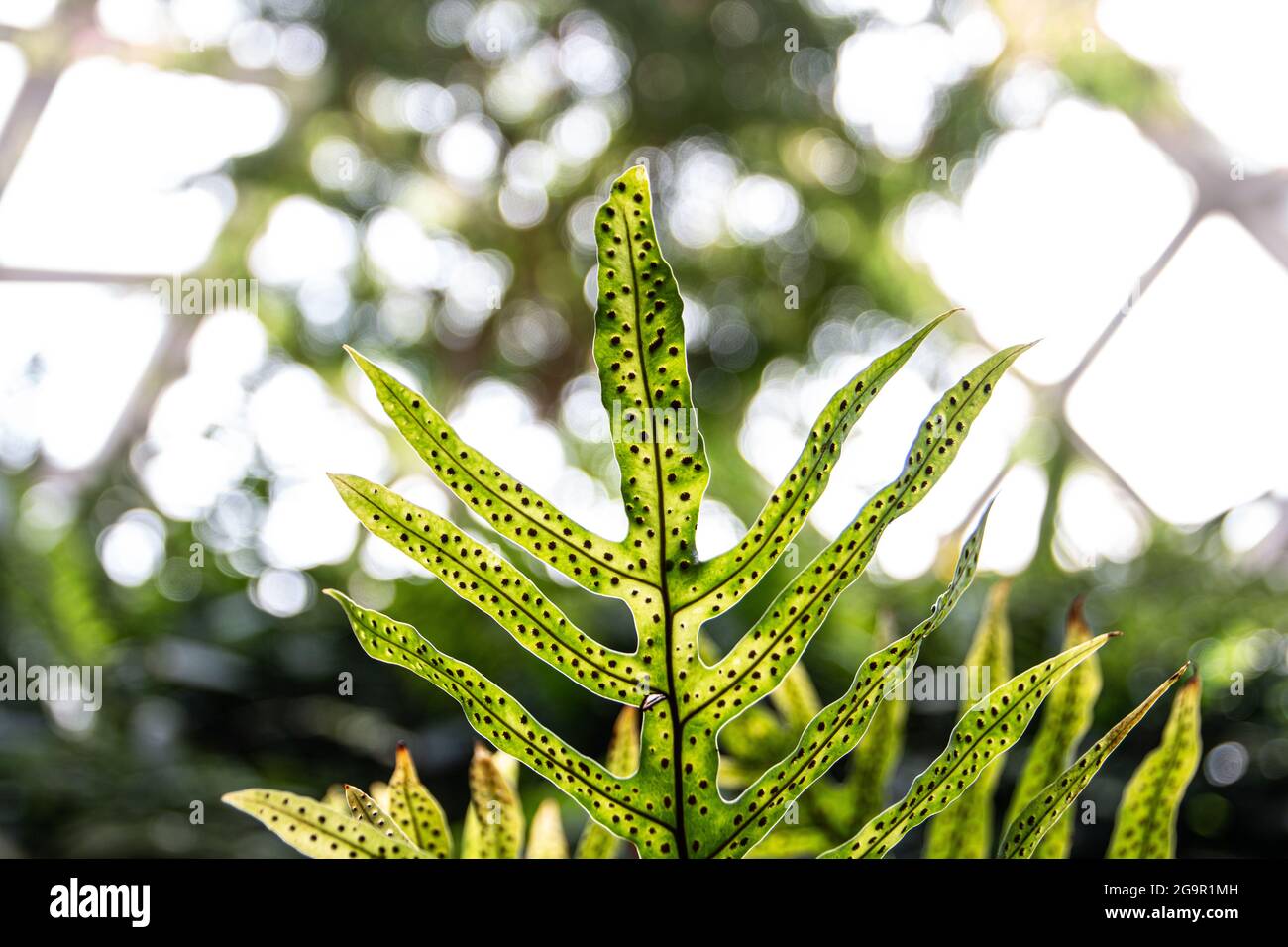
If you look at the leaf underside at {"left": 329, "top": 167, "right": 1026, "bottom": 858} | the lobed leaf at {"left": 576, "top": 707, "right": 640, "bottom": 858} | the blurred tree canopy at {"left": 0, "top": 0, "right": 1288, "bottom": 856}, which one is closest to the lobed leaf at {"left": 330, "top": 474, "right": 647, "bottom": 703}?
the leaf underside at {"left": 329, "top": 167, "right": 1026, "bottom": 858}

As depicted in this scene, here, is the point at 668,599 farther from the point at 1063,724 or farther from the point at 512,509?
the point at 1063,724

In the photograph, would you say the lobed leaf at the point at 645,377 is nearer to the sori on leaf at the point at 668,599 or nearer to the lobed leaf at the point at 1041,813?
the sori on leaf at the point at 668,599

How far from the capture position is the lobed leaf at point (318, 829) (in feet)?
1.02

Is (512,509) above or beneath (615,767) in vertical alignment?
above

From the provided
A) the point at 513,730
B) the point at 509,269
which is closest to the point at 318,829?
the point at 513,730

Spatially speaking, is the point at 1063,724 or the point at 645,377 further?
the point at 1063,724

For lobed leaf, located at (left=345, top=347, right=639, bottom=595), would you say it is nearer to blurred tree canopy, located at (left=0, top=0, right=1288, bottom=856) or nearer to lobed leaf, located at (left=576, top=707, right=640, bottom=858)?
lobed leaf, located at (left=576, top=707, right=640, bottom=858)

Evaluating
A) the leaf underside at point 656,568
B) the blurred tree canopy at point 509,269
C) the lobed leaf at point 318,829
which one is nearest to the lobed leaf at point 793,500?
the leaf underside at point 656,568

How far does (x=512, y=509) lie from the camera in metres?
0.31

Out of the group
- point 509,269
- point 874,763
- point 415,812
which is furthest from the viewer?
point 509,269

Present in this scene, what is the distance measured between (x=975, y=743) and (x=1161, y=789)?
0.12m

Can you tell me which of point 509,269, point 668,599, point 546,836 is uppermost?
point 509,269

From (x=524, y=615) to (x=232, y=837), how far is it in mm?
1334
